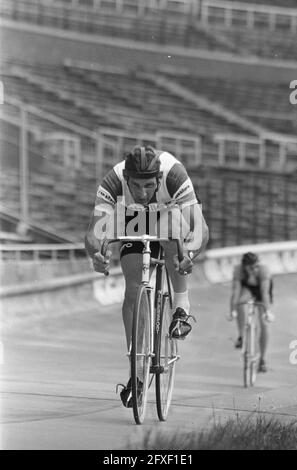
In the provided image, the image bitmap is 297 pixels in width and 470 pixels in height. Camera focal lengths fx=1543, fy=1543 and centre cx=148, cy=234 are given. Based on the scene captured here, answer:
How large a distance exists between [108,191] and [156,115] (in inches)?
996

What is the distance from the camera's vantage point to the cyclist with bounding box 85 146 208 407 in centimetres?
630

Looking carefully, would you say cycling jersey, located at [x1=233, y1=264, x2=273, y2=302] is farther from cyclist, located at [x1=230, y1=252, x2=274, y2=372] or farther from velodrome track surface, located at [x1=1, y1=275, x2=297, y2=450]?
velodrome track surface, located at [x1=1, y1=275, x2=297, y2=450]

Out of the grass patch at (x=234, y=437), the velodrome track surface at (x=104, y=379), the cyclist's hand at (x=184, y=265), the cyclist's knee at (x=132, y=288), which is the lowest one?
the grass patch at (x=234, y=437)

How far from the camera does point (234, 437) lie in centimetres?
626

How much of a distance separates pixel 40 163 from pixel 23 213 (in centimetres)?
235

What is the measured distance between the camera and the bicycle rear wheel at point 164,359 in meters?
6.64

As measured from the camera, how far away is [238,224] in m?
24.9

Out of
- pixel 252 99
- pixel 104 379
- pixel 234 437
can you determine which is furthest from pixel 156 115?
pixel 234 437

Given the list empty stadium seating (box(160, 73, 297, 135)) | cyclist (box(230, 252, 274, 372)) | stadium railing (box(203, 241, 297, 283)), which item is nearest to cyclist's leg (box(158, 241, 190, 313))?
cyclist (box(230, 252, 274, 372))

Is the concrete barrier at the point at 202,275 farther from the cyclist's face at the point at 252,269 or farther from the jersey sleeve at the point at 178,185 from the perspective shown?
the jersey sleeve at the point at 178,185

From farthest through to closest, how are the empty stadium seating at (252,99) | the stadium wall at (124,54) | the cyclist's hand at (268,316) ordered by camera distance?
the empty stadium seating at (252,99)
the stadium wall at (124,54)
the cyclist's hand at (268,316)

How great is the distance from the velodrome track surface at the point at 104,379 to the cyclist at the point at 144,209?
16.7 inches

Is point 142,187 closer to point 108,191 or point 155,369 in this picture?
point 108,191

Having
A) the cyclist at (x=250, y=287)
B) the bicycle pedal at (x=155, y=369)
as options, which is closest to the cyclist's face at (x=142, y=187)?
the bicycle pedal at (x=155, y=369)
